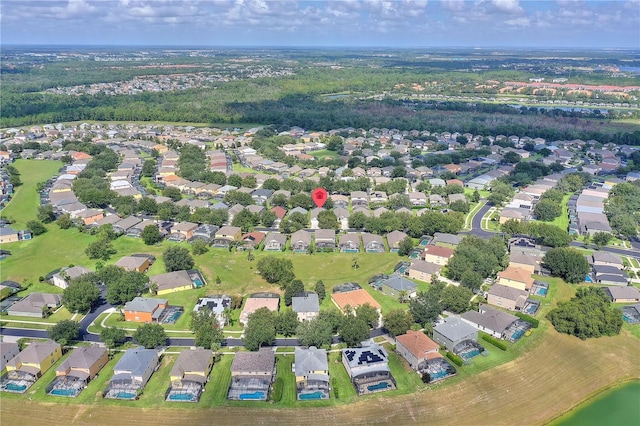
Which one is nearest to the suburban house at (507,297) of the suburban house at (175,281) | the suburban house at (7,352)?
the suburban house at (175,281)

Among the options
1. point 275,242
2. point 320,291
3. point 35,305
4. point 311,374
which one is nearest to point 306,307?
point 320,291

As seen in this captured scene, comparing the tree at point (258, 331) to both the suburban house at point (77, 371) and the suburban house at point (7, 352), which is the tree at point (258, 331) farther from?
the suburban house at point (7, 352)

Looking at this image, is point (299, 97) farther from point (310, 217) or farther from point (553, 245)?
point (553, 245)

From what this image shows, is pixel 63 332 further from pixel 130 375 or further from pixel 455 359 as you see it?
pixel 455 359

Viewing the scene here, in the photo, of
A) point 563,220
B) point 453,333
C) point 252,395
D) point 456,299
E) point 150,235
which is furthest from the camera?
point 563,220

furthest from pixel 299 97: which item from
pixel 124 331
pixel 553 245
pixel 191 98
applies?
pixel 124 331

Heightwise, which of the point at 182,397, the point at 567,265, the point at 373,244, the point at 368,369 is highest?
the point at 567,265

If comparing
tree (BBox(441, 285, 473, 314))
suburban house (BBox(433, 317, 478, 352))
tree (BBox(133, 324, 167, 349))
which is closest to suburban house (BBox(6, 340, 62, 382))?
tree (BBox(133, 324, 167, 349))
